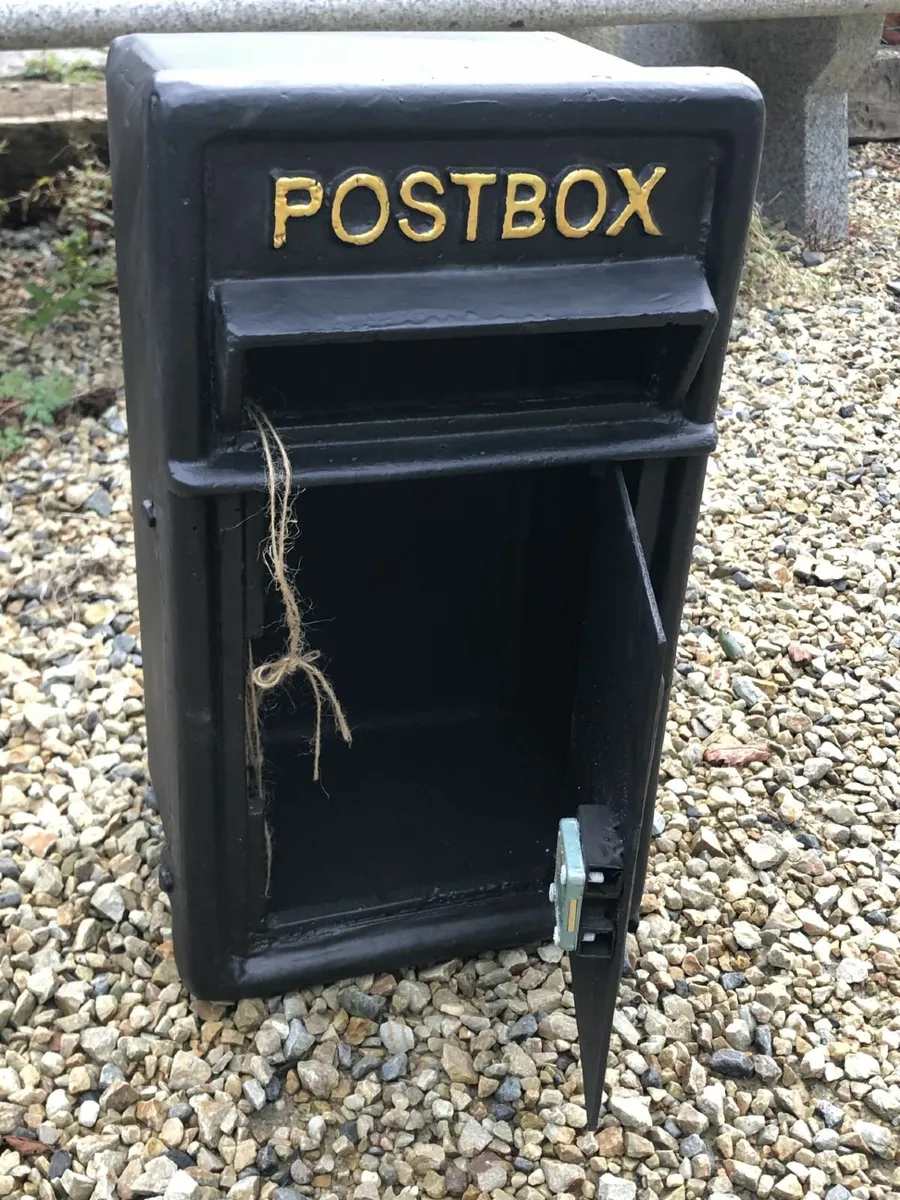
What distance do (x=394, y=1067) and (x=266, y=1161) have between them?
249 millimetres

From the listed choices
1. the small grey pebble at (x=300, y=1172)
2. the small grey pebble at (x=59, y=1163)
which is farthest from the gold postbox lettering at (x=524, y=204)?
the small grey pebble at (x=59, y=1163)

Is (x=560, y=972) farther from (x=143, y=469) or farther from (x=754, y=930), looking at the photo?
(x=143, y=469)

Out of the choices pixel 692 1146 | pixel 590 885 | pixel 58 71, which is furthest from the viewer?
pixel 58 71

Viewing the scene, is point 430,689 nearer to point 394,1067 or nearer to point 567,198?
point 394,1067

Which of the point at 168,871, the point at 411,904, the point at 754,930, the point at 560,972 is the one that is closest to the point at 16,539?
the point at 168,871

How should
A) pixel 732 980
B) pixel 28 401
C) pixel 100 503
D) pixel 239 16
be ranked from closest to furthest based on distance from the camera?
pixel 732 980
pixel 239 16
pixel 100 503
pixel 28 401

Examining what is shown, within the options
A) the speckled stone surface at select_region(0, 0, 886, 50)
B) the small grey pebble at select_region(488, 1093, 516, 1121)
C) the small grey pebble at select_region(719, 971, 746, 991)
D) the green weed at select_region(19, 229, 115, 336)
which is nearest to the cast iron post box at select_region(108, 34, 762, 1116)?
the small grey pebble at select_region(488, 1093, 516, 1121)

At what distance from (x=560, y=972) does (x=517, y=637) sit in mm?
656

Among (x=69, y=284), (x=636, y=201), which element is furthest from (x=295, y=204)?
(x=69, y=284)

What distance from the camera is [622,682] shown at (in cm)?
166

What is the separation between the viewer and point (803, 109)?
5.11 meters

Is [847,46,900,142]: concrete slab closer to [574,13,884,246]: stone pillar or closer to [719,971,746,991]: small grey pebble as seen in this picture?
[574,13,884,246]: stone pillar

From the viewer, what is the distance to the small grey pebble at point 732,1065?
1966 mm

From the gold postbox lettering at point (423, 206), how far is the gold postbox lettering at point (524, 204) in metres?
0.08
